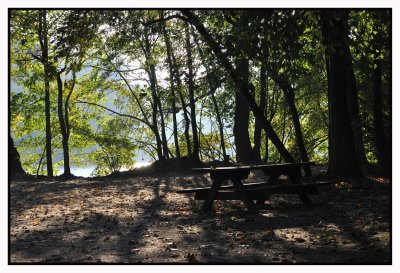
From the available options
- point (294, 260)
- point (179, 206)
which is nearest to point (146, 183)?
point (179, 206)

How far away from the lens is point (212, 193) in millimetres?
10812

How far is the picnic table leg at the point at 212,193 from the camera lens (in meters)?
10.7

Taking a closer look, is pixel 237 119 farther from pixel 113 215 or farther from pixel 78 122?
pixel 78 122

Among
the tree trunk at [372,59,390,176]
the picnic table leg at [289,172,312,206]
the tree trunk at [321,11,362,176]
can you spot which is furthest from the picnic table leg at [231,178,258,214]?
the tree trunk at [372,59,390,176]

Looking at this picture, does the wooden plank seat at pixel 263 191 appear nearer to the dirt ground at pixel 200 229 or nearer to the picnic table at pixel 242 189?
the picnic table at pixel 242 189

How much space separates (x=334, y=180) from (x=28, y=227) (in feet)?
28.3

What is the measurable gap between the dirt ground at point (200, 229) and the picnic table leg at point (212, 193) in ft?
0.76

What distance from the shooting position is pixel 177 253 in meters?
6.81

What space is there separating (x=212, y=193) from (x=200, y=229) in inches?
81.9

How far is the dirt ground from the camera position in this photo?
6.62 meters

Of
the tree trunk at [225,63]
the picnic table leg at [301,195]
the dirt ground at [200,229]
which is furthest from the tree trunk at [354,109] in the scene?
the picnic table leg at [301,195]

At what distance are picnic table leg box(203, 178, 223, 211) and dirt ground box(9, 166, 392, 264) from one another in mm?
231

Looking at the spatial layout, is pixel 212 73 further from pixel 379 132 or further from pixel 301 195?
pixel 379 132

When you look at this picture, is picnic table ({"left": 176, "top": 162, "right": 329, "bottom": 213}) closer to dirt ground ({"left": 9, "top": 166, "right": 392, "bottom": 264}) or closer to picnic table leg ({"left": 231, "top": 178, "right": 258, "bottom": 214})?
picnic table leg ({"left": 231, "top": 178, "right": 258, "bottom": 214})
